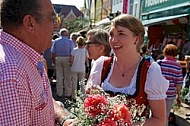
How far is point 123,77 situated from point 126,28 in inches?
15.4

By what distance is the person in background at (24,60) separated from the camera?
104 centimetres

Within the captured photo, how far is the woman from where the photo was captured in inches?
75.8

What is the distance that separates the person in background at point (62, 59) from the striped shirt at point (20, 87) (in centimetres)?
556

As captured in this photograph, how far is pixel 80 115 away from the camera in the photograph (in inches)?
56.4

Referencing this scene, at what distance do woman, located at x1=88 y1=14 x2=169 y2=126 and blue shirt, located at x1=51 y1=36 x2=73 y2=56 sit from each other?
468 cm

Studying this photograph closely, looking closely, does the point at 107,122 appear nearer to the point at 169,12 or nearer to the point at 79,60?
the point at 79,60

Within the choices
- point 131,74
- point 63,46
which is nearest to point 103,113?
point 131,74

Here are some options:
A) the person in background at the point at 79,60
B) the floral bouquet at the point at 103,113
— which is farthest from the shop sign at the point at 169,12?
the floral bouquet at the point at 103,113

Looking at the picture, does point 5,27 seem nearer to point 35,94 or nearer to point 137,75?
point 35,94

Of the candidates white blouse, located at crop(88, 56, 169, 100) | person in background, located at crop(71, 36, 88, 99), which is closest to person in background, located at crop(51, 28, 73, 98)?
person in background, located at crop(71, 36, 88, 99)

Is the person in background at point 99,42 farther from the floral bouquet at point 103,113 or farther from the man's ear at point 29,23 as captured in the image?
the man's ear at point 29,23

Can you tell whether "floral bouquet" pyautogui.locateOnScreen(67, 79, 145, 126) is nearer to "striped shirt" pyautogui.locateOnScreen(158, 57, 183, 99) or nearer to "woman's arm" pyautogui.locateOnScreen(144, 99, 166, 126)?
"woman's arm" pyautogui.locateOnScreen(144, 99, 166, 126)

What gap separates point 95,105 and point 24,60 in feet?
1.38

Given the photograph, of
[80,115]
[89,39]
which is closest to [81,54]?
[89,39]
